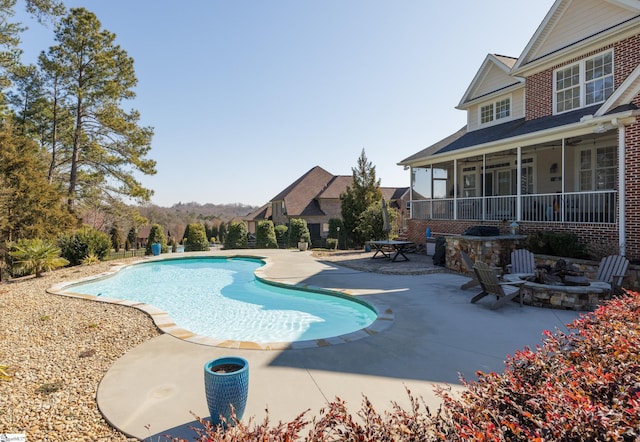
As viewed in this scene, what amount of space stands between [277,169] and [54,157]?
629 inches

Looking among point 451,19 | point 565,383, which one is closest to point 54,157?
point 451,19

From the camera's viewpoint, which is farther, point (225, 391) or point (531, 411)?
point (225, 391)

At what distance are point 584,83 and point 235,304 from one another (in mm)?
13798

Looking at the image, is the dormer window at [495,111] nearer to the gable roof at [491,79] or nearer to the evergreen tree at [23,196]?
the gable roof at [491,79]

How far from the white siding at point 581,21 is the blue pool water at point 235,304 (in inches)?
488

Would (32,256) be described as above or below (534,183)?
below

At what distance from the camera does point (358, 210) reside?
78.9 feet

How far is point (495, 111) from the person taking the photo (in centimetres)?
1658

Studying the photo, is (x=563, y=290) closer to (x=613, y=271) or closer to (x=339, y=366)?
(x=613, y=271)

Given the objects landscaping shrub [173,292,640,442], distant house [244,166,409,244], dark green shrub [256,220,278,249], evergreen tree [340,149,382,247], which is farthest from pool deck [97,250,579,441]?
distant house [244,166,409,244]

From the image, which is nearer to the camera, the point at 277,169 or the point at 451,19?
the point at 451,19

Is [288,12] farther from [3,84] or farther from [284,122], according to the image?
[3,84]

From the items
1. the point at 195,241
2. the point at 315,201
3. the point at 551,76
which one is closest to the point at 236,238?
the point at 195,241

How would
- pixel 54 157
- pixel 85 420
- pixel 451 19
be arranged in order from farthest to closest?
pixel 54 157 → pixel 451 19 → pixel 85 420
